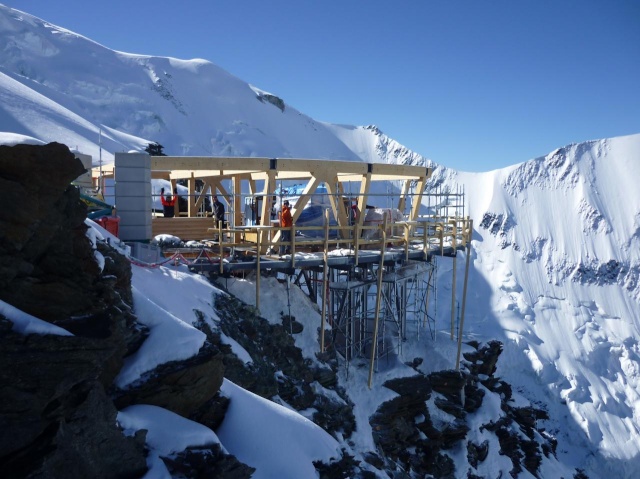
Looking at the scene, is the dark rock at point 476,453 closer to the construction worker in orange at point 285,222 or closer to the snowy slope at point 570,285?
the construction worker in orange at point 285,222

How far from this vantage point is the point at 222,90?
9344cm

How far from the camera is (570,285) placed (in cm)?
6444

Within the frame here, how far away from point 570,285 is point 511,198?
15.4m

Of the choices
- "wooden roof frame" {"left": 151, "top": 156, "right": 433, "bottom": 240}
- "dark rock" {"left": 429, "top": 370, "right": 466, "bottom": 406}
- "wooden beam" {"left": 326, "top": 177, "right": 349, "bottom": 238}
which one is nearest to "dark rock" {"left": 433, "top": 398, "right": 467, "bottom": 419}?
"dark rock" {"left": 429, "top": 370, "right": 466, "bottom": 406}

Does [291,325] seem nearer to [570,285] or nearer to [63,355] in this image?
[63,355]

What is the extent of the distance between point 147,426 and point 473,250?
65494 millimetres

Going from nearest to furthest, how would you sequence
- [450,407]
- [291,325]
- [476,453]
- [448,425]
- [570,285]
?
[291,325] < [448,425] < [476,453] < [450,407] < [570,285]

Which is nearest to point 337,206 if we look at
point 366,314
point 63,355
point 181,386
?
point 366,314

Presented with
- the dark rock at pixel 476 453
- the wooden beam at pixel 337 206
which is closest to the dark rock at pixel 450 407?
the dark rock at pixel 476 453

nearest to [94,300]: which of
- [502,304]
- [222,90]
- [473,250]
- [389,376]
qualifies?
[389,376]

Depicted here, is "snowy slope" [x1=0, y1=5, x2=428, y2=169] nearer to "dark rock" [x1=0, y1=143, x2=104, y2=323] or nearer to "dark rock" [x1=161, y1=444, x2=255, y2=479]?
"dark rock" [x1=0, y1=143, x2=104, y2=323]

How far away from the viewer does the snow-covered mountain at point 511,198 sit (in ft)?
143

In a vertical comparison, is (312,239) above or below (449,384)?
above

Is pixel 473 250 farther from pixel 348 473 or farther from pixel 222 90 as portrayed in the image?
pixel 348 473
